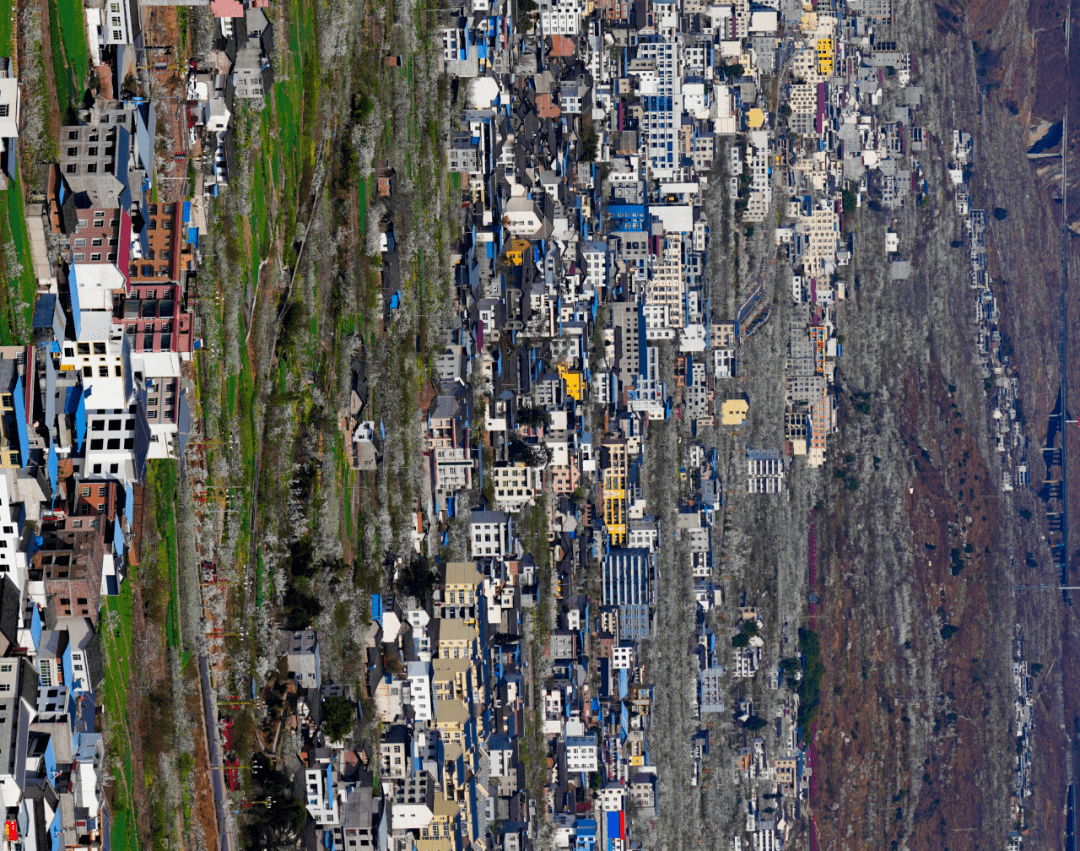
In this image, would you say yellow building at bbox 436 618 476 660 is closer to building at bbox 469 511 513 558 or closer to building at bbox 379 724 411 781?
building at bbox 469 511 513 558

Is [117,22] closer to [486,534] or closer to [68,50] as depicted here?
[68,50]

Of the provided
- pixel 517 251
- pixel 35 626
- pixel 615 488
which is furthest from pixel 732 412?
pixel 35 626

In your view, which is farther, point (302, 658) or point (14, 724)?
point (302, 658)

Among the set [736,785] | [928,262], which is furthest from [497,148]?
[736,785]

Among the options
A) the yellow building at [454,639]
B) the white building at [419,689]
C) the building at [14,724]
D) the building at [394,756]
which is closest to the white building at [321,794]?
the building at [394,756]

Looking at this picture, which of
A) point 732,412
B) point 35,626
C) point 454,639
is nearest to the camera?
point 35,626

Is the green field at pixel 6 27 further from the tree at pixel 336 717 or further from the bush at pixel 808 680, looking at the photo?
the bush at pixel 808 680

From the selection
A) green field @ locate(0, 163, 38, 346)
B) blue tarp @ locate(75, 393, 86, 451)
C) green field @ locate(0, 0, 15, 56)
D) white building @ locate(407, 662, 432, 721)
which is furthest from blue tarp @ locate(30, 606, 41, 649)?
green field @ locate(0, 0, 15, 56)
